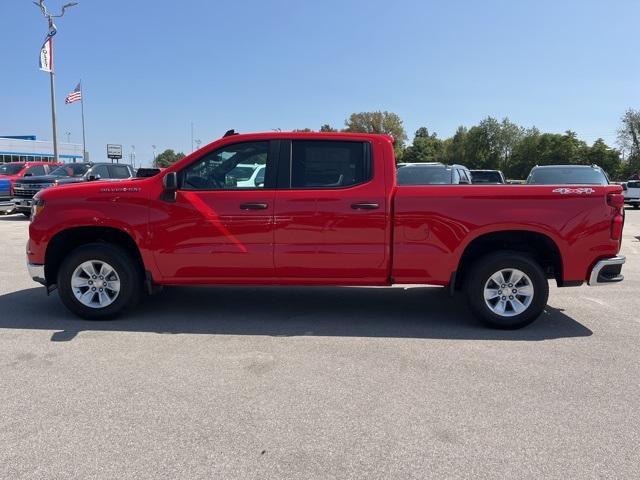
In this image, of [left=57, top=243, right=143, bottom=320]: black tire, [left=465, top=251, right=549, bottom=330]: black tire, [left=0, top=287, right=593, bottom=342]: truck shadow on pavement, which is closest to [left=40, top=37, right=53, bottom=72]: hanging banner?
[left=0, top=287, right=593, bottom=342]: truck shadow on pavement

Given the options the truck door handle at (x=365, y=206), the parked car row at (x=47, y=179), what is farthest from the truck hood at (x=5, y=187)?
the truck door handle at (x=365, y=206)

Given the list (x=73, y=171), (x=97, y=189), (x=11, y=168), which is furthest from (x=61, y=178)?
(x=97, y=189)

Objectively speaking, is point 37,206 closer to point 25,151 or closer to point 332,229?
point 332,229

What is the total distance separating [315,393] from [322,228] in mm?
1981

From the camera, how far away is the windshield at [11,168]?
2105cm

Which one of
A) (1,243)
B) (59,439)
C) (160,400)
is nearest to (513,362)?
(160,400)

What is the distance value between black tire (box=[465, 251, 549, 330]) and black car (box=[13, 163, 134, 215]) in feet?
46.2

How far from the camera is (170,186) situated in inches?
217

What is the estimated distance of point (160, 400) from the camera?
384cm

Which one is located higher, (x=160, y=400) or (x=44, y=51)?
(x=44, y=51)

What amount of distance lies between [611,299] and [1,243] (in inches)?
472

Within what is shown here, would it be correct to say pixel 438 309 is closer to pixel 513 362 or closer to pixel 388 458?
pixel 513 362

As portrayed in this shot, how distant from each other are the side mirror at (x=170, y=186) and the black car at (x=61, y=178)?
12.2 m

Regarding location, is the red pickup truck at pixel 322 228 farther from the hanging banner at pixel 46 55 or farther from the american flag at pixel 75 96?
the american flag at pixel 75 96
